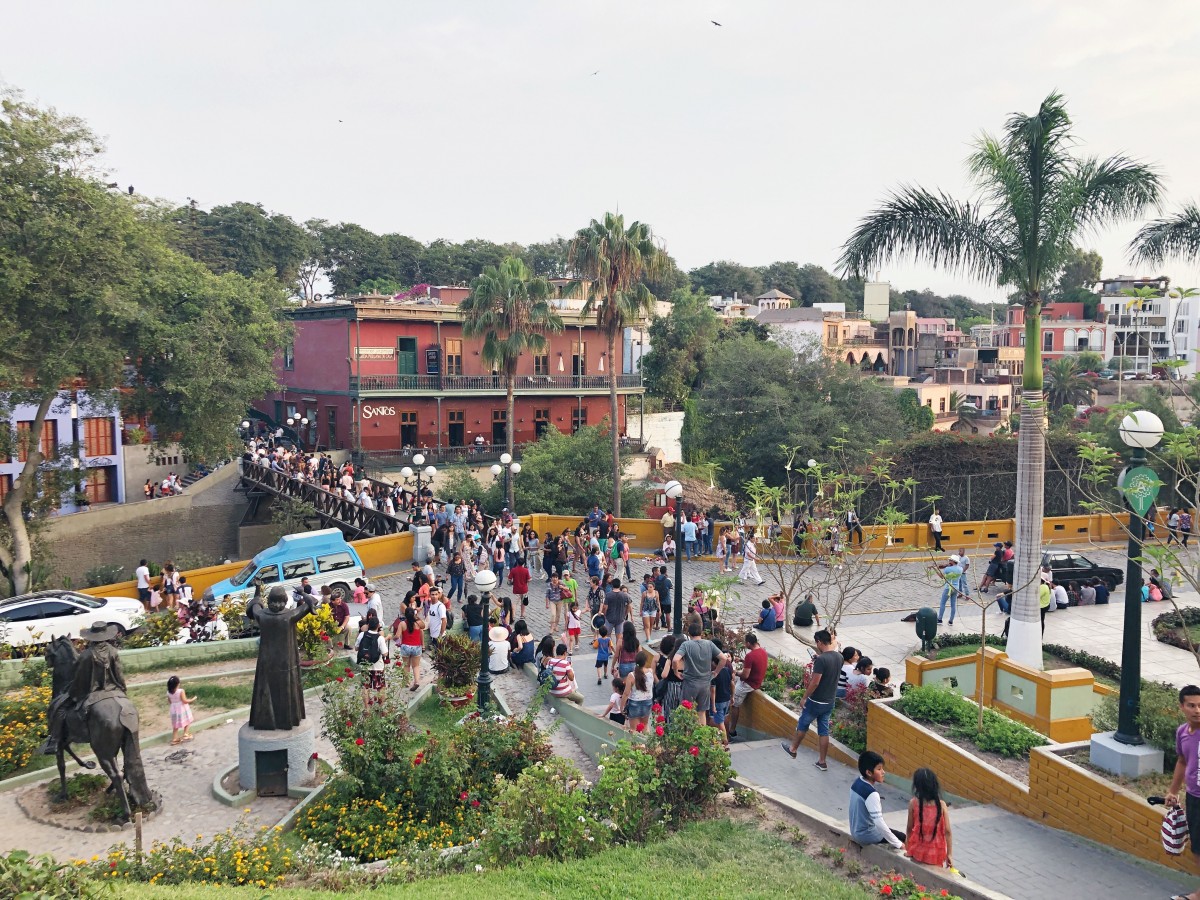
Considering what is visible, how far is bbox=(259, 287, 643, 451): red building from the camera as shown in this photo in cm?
4053

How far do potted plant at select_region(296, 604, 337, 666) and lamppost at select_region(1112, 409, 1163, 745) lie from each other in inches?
456

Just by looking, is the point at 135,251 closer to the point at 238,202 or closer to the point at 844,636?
the point at 844,636

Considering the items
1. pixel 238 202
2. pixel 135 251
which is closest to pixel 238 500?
pixel 135 251

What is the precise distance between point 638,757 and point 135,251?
69.7ft

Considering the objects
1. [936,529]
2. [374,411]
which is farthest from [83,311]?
[936,529]

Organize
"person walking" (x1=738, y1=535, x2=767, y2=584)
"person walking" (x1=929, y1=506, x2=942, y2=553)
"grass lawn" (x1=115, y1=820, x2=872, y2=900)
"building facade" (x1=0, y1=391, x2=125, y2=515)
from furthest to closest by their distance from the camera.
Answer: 1. "building facade" (x1=0, y1=391, x2=125, y2=515)
2. "person walking" (x1=929, y1=506, x2=942, y2=553)
3. "person walking" (x1=738, y1=535, x2=767, y2=584)
4. "grass lawn" (x1=115, y1=820, x2=872, y2=900)

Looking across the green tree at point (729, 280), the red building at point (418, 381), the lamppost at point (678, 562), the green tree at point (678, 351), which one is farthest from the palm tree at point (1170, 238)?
the green tree at point (729, 280)

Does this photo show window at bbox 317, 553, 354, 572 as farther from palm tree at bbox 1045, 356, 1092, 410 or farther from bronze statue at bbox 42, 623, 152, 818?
palm tree at bbox 1045, 356, 1092, 410

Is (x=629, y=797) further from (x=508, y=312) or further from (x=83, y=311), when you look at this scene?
(x=508, y=312)

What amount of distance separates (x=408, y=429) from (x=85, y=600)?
23.7 m

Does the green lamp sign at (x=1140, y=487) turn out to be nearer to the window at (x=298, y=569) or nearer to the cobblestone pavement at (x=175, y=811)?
the cobblestone pavement at (x=175, y=811)

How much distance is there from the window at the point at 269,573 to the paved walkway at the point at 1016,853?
39.4 ft

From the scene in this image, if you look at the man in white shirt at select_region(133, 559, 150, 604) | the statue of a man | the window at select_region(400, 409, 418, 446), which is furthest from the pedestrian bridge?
the statue of a man

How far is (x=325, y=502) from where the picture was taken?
30297mm
